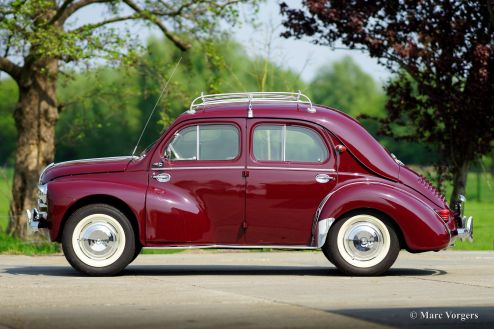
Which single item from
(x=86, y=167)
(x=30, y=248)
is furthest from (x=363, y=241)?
(x=30, y=248)

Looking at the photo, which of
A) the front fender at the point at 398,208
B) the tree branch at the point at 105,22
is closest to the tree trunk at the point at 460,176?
the tree branch at the point at 105,22

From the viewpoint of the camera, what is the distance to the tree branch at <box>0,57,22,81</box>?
913 inches

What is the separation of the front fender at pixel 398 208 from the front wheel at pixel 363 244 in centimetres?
12

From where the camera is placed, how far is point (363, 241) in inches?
461

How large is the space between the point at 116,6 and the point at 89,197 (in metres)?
12.4

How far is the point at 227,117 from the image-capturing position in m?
12.0

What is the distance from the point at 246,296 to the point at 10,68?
48.4ft

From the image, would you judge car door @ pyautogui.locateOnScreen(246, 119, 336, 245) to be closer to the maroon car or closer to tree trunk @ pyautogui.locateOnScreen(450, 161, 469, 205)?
the maroon car

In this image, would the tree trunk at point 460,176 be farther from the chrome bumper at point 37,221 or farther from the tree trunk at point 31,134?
the chrome bumper at point 37,221

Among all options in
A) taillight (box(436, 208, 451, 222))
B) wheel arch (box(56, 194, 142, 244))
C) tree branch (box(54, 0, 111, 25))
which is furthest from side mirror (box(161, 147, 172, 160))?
tree branch (box(54, 0, 111, 25))

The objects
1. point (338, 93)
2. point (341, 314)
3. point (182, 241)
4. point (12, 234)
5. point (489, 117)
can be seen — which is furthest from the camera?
point (338, 93)

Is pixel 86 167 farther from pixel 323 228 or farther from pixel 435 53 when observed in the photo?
pixel 435 53

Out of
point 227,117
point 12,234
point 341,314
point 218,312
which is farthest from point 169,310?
point 12,234

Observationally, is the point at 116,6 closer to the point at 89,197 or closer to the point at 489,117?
the point at 489,117
